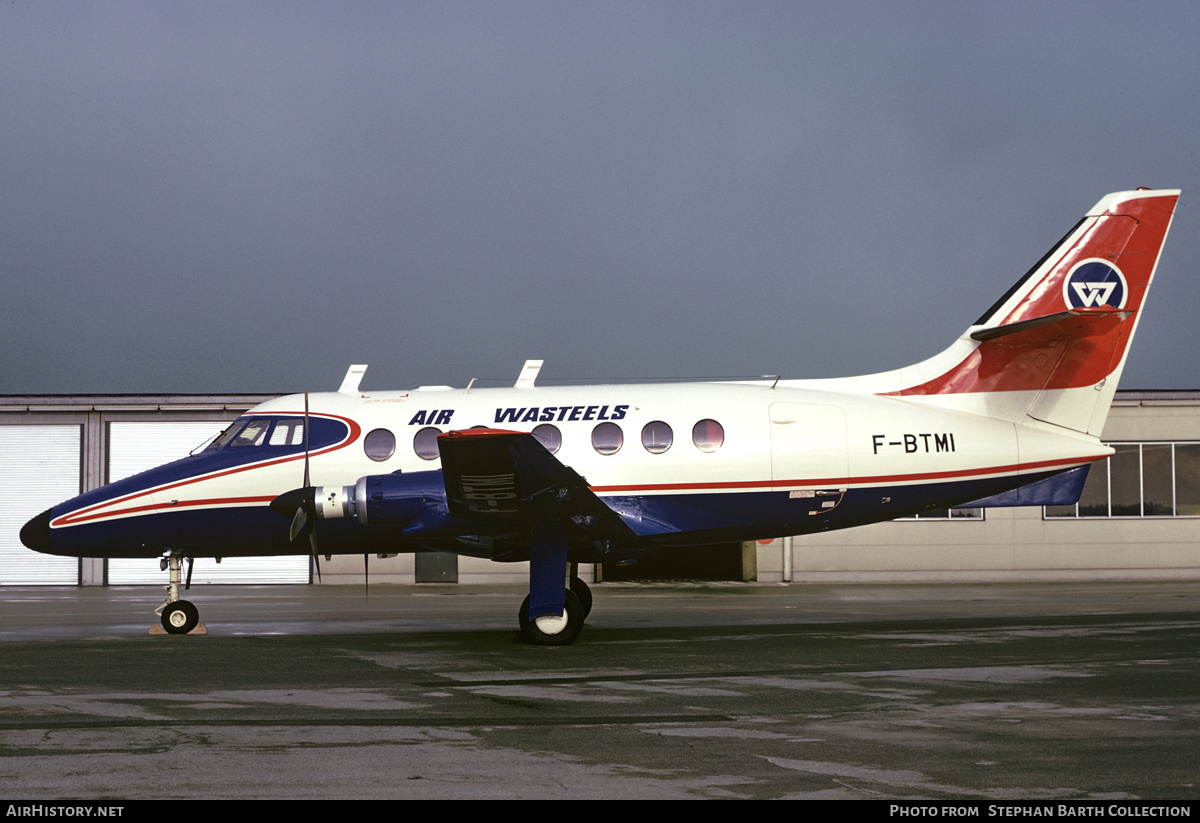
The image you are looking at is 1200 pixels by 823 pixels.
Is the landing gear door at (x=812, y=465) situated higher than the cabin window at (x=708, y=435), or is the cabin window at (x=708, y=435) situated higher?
the cabin window at (x=708, y=435)

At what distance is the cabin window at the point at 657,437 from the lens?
51.2 ft

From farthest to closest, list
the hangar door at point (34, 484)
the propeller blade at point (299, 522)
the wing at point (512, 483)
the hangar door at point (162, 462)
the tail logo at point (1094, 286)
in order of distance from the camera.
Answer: the hangar door at point (162, 462) < the hangar door at point (34, 484) < the tail logo at point (1094, 286) < the propeller blade at point (299, 522) < the wing at point (512, 483)

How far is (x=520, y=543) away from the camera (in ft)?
50.0

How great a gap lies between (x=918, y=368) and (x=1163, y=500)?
16744mm

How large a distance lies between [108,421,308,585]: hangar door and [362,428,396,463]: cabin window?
51.0 feet

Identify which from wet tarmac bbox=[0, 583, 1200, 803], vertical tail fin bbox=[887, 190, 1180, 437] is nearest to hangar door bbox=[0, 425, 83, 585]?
wet tarmac bbox=[0, 583, 1200, 803]

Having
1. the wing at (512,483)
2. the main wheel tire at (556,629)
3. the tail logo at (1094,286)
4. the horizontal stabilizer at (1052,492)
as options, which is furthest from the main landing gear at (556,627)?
the tail logo at (1094,286)

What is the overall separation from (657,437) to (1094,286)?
6.78 meters

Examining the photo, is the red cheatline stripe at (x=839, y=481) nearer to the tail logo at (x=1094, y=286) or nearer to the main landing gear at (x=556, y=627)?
the main landing gear at (x=556, y=627)

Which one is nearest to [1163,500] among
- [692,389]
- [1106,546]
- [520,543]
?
[1106,546]

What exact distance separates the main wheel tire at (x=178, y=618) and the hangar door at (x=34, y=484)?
1630 cm

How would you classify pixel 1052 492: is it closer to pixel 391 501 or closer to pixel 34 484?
pixel 391 501

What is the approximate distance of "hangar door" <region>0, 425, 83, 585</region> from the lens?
3012 cm
